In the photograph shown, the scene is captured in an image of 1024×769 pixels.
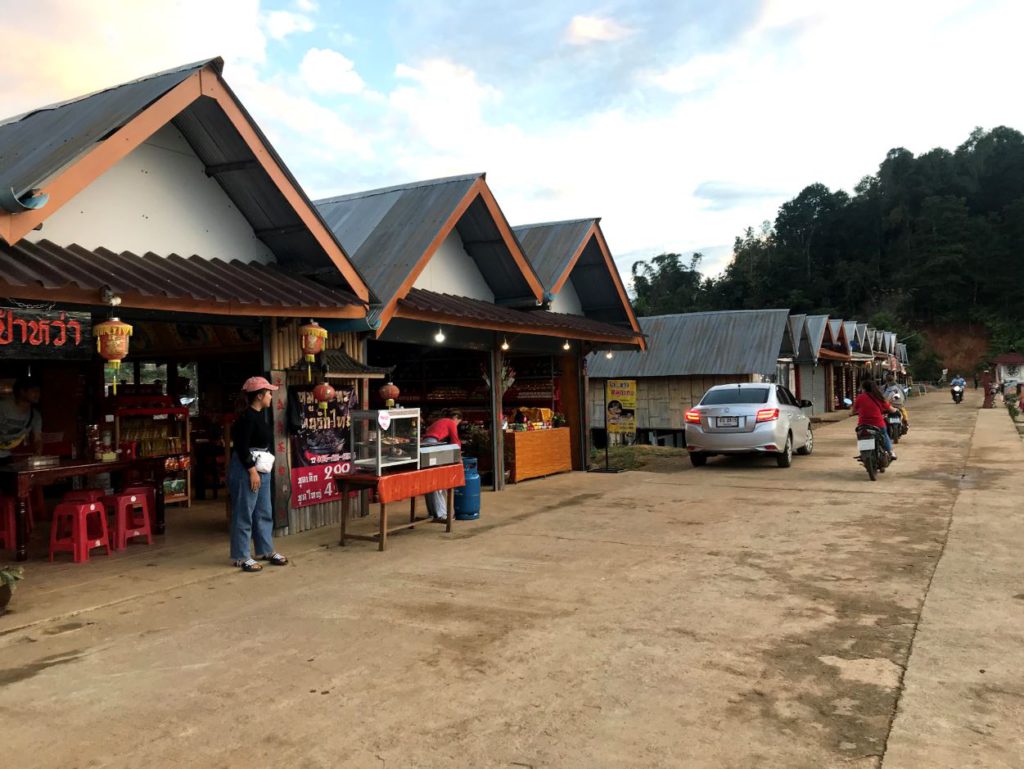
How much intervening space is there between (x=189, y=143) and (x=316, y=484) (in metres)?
4.10

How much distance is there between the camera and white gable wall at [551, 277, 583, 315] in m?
14.8

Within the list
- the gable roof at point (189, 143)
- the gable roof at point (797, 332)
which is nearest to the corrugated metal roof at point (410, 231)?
the gable roof at point (189, 143)

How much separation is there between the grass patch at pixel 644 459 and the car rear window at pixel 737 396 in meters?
1.55

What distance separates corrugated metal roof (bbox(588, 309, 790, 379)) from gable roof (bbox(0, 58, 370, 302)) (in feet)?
55.4

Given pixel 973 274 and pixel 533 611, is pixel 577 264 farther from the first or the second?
pixel 973 274

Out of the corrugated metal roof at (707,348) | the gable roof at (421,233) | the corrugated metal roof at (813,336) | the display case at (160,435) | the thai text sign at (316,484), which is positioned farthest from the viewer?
the corrugated metal roof at (813,336)

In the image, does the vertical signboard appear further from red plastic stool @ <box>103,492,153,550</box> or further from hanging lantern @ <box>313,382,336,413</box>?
red plastic stool @ <box>103,492,153,550</box>

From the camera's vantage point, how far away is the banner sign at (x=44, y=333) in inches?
212

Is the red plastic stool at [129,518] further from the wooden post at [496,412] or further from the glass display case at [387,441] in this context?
the wooden post at [496,412]

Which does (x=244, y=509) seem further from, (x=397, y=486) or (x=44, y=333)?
(x=44, y=333)

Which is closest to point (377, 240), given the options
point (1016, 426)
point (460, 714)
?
point (460, 714)


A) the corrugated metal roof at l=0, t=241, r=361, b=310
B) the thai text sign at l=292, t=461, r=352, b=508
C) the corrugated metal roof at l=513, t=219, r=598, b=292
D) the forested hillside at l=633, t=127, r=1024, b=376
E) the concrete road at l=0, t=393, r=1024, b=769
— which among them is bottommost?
the concrete road at l=0, t=393, r=1024, b=769

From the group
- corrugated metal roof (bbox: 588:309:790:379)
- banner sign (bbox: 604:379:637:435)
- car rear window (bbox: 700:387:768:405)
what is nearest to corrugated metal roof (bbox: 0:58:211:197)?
banner sign (bbox: 604:379:637:435)

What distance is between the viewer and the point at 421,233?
9.91m
